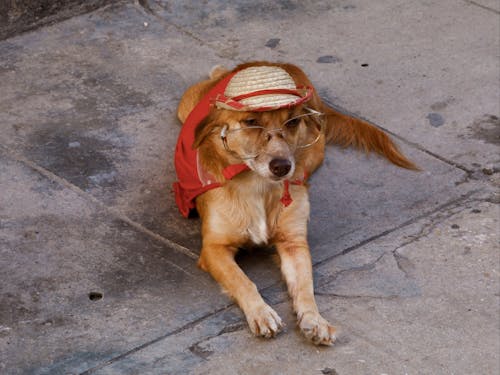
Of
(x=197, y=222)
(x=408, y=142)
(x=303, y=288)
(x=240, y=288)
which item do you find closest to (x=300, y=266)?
(x=303, y=288)

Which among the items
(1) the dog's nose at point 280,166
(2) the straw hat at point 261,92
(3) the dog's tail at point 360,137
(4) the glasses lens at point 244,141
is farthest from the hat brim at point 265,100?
(3) the dog's tail at point 360,137

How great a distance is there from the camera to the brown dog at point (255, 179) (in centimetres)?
429

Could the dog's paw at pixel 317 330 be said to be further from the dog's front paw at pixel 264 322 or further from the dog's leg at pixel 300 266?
the dog's front paw at pixel 264 322

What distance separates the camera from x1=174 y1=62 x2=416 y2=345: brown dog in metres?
4.29

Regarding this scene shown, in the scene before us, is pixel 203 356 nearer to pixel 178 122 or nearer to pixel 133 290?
pixel 133 290

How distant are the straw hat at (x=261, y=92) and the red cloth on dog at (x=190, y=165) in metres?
0.19

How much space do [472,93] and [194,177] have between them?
212 centimetres

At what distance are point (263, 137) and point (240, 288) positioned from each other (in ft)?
2.11

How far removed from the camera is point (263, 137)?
4.36m

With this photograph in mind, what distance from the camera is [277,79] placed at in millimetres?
4406

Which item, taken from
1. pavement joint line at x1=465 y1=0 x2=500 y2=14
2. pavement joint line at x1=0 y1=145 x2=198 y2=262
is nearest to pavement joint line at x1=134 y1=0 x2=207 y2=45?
pavement joint line at x1=0 y1=145 x2=198 y2=262

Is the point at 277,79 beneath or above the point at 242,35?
above

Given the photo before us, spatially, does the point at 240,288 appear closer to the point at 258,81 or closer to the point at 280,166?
the point at 280,166

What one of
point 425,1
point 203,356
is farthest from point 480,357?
point 425,1
